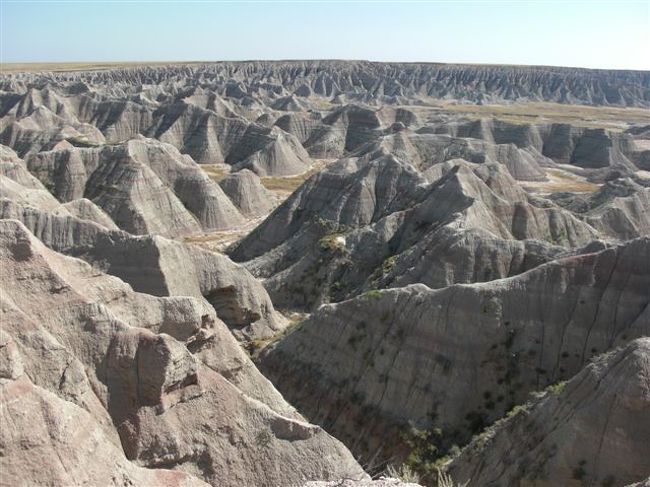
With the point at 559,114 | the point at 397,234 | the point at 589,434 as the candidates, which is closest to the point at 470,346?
the point at 589,434

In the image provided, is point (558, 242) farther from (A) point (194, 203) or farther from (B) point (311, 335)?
(A) point (194, 203)

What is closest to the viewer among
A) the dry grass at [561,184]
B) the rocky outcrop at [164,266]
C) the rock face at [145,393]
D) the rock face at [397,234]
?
the rock face at [145,393]

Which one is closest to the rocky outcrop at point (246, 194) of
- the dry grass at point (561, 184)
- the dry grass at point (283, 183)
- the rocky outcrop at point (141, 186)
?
the rocky outcrop at point (141, 186)

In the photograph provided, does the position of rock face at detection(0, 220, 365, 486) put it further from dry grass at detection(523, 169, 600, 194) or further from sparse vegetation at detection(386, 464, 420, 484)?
dry grass at detection(523, 169, 600, 194)

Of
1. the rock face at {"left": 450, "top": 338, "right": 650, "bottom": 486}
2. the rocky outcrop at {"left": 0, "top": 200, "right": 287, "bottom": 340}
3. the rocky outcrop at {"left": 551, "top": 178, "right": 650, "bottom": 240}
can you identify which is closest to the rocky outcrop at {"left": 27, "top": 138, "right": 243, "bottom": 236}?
the rocky outcrop at {"left": 0, "top": 200, "right": 287, "bottom": 340}

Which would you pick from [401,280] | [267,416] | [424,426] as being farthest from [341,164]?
[267,416]

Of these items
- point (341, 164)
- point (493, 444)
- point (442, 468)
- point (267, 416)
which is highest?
point (341, 164)

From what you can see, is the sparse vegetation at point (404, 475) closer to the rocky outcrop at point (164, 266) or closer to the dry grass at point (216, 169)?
the rocky outcrop at point (164, 266)
